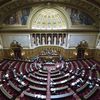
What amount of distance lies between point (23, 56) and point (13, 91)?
17807mm

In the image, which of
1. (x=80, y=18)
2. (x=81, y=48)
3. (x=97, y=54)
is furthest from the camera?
(x=80, y=18)

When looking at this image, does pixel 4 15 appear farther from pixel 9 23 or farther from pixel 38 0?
pixel 38 0

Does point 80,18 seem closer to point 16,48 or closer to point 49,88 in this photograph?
point 16,48

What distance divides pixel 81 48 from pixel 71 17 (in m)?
6.98

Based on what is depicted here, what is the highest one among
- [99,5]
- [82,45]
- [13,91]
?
[99,5]

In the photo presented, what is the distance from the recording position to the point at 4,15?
1247 inches

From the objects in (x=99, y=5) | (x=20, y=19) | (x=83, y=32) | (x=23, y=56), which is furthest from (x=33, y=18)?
(x=99, y=5)

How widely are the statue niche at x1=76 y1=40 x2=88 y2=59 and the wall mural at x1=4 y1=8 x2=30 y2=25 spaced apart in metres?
12.8

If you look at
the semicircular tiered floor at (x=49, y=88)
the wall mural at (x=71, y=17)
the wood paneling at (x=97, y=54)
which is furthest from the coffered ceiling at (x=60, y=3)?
the semicircular tiered floor at (x=49, y=88)

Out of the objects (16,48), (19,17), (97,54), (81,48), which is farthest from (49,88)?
(19,17)

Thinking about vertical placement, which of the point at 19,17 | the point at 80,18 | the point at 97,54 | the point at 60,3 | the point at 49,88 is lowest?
the point at 49,88

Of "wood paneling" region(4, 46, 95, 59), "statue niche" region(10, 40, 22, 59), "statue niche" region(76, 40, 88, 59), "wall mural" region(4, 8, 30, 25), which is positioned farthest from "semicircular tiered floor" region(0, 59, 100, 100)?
"wall mural" region(4, 8, 30, 25)

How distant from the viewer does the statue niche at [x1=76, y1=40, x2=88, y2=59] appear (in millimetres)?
32312

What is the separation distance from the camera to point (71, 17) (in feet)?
108
